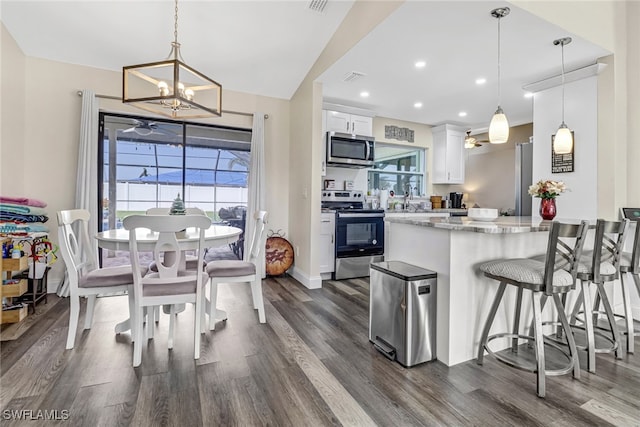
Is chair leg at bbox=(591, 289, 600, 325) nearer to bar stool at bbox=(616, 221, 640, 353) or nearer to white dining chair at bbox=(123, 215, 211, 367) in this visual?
bar stool at bbox=(616, 221, 640, 353)

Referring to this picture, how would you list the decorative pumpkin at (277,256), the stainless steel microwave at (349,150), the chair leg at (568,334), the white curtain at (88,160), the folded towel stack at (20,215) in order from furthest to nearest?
the stainless steel microwave at (349,150)
the decorative pumpkin at (277,256)
the white curtain at (88,160)
the folded towel stack at (20,215)
the chair leg at (568,334)

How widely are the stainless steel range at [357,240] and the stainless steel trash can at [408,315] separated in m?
1.97

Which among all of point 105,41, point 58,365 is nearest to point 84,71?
point 105,41

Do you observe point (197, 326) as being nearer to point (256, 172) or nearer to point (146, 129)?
point (256, 172)

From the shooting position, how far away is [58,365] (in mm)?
1944

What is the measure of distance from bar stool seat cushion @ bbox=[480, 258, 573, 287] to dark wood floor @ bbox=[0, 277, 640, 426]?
24.4 inches

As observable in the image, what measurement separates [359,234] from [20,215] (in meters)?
3.66

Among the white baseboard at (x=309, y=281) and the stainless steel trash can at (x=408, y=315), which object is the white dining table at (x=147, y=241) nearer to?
the stainless steel trash can at (x=408, y=315)

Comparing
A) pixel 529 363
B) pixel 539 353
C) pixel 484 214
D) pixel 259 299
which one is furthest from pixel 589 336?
pixel 259 299

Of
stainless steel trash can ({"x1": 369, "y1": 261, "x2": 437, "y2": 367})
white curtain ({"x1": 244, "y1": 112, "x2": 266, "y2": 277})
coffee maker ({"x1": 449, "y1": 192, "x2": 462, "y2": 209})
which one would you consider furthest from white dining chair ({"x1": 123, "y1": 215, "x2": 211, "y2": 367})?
coffee maker ({"x1": 449, "y1": 192, "x2": 462, "y2": 209})

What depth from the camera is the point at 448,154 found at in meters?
5.64

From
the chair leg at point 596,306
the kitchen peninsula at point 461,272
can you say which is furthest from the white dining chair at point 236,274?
the chair leg at point 596,306

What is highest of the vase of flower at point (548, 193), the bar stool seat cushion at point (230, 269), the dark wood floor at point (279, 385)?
the vase of flower at point (548, 193)

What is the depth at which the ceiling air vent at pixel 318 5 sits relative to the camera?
3.05 metres
